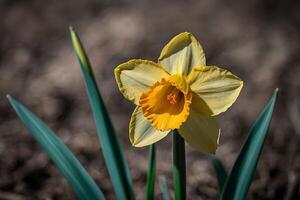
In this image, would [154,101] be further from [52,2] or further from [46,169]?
[52,2]

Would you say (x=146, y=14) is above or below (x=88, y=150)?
above

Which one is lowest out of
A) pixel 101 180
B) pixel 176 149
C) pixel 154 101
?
pixel 101 180

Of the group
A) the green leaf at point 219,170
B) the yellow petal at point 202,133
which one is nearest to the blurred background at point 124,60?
the green leaf at point 219,170

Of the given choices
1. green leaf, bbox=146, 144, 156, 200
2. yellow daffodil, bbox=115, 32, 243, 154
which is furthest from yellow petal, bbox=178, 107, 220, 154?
green leaf, bbox=146, 144, 156, 200

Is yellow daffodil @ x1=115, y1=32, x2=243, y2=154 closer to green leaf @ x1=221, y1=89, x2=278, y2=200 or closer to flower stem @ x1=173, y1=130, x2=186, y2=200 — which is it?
flower stem @ x1=173, y1=130, x2=186, y2=200

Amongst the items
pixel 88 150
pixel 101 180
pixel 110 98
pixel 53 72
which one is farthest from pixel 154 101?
pixel 53 72

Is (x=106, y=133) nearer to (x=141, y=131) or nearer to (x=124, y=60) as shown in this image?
(x=141, y=131)

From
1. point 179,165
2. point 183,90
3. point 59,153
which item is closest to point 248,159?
point 179,165
